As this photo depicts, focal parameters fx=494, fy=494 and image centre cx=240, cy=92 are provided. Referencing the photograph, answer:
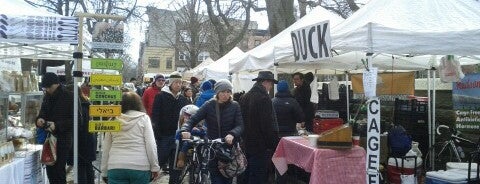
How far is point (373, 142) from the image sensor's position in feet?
16.3

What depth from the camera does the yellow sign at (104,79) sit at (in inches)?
209

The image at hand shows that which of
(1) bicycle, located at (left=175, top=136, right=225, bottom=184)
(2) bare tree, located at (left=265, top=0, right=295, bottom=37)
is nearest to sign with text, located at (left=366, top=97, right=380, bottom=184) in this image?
(1) bicycle, located at (left=175, top=136, right=225, bottom=184)

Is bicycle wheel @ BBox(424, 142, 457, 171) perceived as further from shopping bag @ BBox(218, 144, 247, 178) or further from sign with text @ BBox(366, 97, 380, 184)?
shopping bag @ BBox(218, 144, 247, 178)

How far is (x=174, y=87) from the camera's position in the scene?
284 inches

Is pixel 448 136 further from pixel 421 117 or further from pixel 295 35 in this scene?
pixel 295 35

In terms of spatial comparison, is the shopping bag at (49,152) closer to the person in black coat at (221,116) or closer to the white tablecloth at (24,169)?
the white tablecloth at (24,169)

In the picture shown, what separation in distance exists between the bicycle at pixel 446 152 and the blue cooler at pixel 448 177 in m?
1.71

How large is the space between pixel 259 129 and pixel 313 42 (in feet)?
4.23

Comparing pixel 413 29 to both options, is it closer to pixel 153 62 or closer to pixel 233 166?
pixel 233 166

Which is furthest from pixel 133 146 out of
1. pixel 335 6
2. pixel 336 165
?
pixel 335 6

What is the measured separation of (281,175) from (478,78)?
3892 mm

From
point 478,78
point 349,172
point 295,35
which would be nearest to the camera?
point 349,172

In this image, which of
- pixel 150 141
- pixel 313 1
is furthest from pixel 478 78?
pixel 313 1

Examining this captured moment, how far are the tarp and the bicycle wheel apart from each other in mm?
2521
